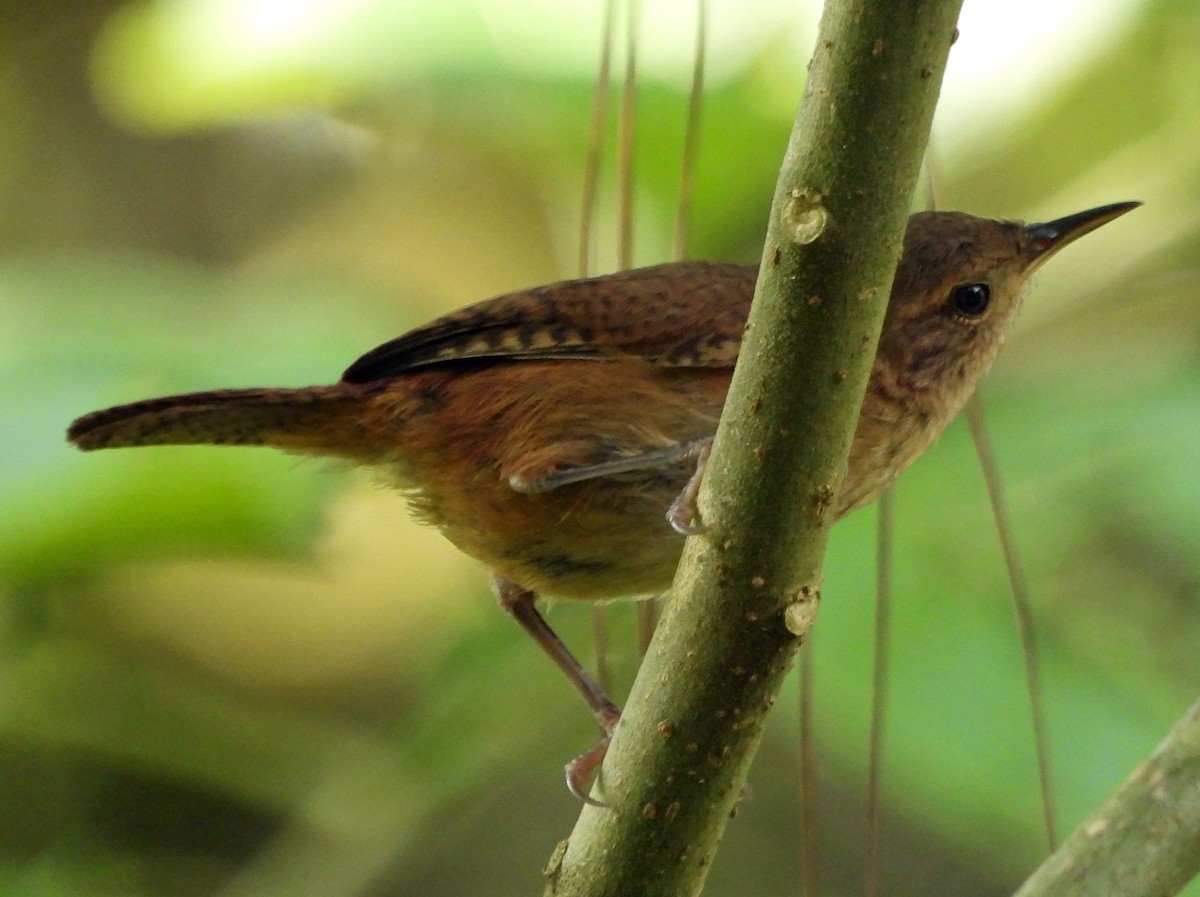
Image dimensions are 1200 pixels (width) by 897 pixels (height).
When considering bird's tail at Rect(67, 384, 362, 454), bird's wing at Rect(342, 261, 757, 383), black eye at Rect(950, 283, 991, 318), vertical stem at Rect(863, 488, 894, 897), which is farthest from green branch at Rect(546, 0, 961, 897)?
black eye at Rect(950, 283, 991, 318)

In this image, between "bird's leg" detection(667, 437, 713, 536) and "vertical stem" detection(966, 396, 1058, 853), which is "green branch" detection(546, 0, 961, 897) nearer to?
"bird's leg" detection(667, 437, 713, 536)

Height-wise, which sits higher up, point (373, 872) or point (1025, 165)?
point (1025, 165)

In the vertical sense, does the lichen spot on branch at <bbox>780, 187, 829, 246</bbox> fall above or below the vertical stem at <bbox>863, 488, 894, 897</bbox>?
above

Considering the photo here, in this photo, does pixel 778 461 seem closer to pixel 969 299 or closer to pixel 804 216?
pixel 804 216

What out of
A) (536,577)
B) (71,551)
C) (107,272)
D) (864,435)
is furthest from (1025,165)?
(71,551)

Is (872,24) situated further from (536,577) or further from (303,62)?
(303,62)

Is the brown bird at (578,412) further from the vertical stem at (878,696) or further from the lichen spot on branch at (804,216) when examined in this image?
the lichen spot on branch at (804,216)
